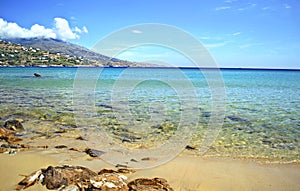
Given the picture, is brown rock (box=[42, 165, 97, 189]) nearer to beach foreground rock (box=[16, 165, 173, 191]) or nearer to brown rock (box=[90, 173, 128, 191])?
beach foreground rock (box=[16, 165, 173, 191])

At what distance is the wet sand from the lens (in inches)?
239

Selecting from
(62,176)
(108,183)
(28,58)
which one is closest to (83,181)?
(62,176)

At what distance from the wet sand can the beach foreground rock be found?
217 mm

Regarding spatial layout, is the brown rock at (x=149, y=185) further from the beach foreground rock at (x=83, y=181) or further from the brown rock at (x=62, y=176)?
the brown rock at (x=62, y=176)

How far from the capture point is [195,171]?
6930 mm

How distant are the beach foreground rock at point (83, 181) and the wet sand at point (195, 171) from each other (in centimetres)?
22

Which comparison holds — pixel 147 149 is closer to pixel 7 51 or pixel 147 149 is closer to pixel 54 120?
pixel 54 120

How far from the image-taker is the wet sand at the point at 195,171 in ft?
19.9

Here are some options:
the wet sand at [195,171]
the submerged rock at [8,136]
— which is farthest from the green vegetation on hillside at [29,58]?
the wet sand at [195,171]

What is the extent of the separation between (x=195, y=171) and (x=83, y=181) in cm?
304

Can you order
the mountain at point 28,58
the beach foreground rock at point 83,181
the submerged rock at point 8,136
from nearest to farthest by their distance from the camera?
the beach foreground rock at point 83,181 < the submerged rock at point 8,136 < the mountain at point 28,58

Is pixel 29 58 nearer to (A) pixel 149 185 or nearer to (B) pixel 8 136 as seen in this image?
(B) pixel 8 136

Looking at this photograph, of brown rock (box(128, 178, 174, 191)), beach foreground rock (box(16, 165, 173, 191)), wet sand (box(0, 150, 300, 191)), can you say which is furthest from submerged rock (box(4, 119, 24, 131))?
brown rock (box(128, 178, 174, 191))

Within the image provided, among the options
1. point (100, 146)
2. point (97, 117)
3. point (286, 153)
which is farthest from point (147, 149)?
point (97, 117)
